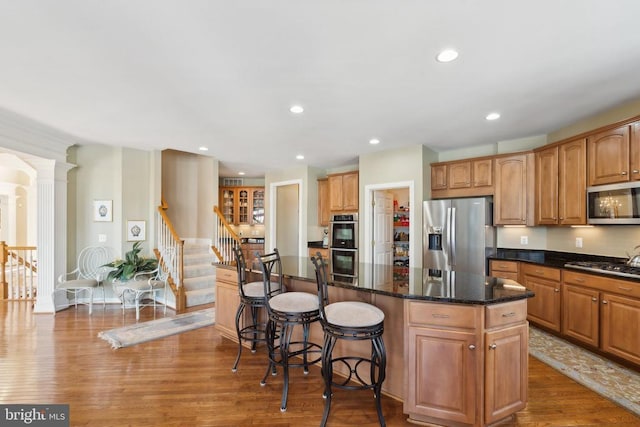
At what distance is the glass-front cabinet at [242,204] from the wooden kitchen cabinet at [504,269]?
595 centimetres

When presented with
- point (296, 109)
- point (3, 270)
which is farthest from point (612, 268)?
point (3, 270)

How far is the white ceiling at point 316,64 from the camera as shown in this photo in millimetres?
1782

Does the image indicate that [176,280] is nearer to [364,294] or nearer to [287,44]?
[364,294]

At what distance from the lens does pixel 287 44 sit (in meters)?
2.08

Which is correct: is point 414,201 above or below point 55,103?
below

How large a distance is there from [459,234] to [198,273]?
14.8 feet

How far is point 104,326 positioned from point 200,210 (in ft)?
10.5

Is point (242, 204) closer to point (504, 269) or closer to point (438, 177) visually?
point (438, 177)

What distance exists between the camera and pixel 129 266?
4.61 m

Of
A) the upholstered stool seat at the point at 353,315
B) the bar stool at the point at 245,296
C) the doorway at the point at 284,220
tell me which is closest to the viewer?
the upholstered stool seat at the point at 353,315

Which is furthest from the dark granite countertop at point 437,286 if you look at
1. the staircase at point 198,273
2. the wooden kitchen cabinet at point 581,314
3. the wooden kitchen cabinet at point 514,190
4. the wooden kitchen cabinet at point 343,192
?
the wooden kitchen cabinet at point 343,192

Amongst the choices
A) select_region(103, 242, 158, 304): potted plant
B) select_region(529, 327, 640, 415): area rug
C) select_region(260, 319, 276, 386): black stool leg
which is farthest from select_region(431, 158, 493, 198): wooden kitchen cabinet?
select_region(103, 242, 158, 304): potted plant

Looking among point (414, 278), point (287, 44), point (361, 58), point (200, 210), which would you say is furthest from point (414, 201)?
point (200, 210)

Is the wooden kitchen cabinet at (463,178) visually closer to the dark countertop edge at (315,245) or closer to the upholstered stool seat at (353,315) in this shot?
the dark countertop edge at (315,245)
